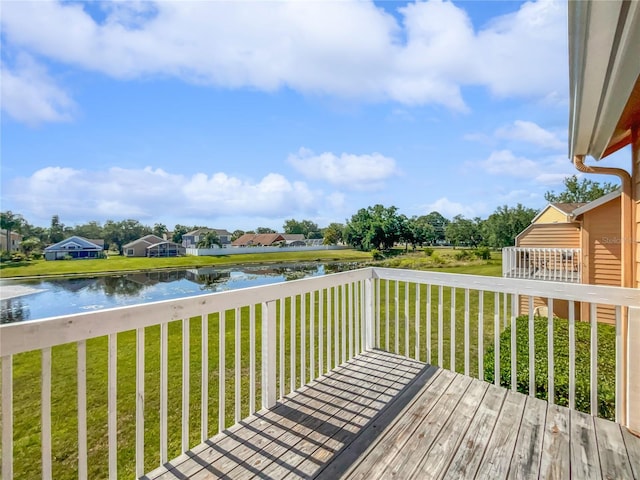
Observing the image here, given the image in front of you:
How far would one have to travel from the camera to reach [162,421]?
155 cm

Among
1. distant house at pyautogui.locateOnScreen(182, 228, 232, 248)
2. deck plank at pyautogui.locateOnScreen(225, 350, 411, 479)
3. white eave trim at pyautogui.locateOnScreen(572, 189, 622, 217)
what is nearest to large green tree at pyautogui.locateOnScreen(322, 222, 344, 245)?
distant house at pyautogui.locateOnScreen(182, 228, 232, 248)

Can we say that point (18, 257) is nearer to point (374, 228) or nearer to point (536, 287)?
point (536, 287)

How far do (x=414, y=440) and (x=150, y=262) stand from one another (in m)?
8.62

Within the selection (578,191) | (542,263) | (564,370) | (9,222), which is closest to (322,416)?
(564,370)

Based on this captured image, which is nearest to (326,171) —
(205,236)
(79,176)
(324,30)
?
(205,236)

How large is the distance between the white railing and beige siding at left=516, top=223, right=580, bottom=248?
7.5 inches

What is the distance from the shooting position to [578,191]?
11.5m

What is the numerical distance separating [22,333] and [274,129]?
13050 mm

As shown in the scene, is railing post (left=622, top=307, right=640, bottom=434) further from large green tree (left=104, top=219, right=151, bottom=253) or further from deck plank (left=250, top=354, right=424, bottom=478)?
large green tree (left=104, top=219, right=151, bottom=253)

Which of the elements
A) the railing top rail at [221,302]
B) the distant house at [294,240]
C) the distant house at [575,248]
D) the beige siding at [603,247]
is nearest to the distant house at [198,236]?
the distant house at [294,240]

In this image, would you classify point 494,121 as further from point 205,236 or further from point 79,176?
point 79,176

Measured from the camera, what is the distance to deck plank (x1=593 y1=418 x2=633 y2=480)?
148 cm

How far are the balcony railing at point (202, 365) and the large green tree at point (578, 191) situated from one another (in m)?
10.0

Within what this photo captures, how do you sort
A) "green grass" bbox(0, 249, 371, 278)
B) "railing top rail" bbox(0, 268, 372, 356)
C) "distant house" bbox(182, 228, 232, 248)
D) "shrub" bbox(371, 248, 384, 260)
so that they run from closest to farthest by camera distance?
"railing top rail" bbox(0, 268, 372, 356), "green grass" bbox(0, 249, 371, 278), "distant house" bbox(182, 228, 232, 248), "shrub" bbox(371, 248, 384, 260)
